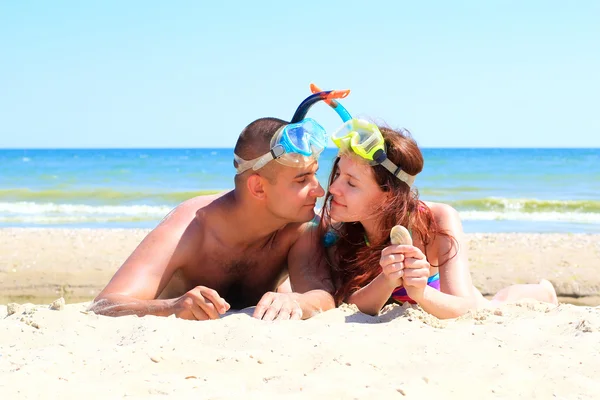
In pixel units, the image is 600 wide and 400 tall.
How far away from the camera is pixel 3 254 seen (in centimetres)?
953

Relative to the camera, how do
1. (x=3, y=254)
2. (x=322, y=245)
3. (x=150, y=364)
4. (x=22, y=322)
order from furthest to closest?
(x=3, y=254) < (x=322, y=245) < (x=22, y=322) < (x=150, y=364)

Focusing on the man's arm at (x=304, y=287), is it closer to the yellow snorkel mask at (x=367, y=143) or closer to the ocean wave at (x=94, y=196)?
the yellow snorkel mask at (x=367, y=143)

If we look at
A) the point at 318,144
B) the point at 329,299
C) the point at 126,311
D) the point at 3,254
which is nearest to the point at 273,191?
the point at 318,144

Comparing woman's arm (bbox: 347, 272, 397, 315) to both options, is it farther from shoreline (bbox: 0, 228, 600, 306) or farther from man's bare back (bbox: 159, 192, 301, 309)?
shoreline (bbox: 0, 228, 600, 306)

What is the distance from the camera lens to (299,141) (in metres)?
5.12

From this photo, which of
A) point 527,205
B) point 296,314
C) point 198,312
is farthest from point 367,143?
point 527,205

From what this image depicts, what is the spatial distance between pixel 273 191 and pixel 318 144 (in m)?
0.48

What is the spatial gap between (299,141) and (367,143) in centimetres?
48

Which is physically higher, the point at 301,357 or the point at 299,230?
the point at 299,230

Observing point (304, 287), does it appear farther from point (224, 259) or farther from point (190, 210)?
point (190, 210)

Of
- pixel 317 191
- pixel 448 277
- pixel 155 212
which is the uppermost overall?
pixel 317 191

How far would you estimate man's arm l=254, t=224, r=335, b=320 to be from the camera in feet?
15.2

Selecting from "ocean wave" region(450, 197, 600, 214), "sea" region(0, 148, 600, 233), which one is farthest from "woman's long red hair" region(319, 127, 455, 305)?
"ocean wave" region(450, 197, 600, 214)

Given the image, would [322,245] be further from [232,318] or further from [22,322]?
[22,322]
